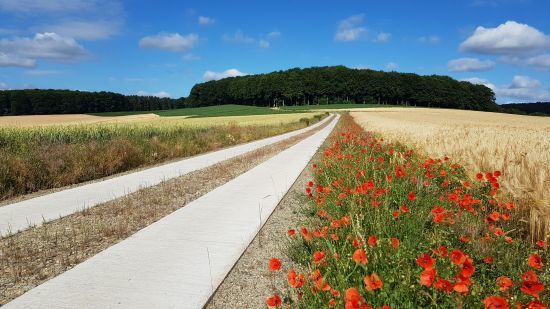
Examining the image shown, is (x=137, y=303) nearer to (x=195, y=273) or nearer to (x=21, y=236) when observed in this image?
(x=195, y=273)

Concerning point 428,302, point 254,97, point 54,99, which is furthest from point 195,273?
point 254,97

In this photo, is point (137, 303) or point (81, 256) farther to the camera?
point (81, 256)

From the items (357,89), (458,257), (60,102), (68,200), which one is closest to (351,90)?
(357,89)

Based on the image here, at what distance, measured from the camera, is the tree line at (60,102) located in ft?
292

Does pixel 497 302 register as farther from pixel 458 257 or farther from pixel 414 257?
pixel 414 257

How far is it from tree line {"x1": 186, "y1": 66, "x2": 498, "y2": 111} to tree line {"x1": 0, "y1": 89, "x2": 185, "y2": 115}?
38.7m

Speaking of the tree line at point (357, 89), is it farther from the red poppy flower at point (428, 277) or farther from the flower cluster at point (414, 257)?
the red poppy flower at point (428, 277)

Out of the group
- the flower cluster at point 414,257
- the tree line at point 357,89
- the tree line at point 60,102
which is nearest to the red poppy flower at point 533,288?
the flower cluster at point 414,257

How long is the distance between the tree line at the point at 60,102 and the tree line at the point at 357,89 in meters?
38.7

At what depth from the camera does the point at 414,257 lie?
3533 millimetres

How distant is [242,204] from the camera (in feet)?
23.1

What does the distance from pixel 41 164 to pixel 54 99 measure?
10125 cm

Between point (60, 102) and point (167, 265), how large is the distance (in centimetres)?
11032

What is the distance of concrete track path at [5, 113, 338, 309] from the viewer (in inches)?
135
